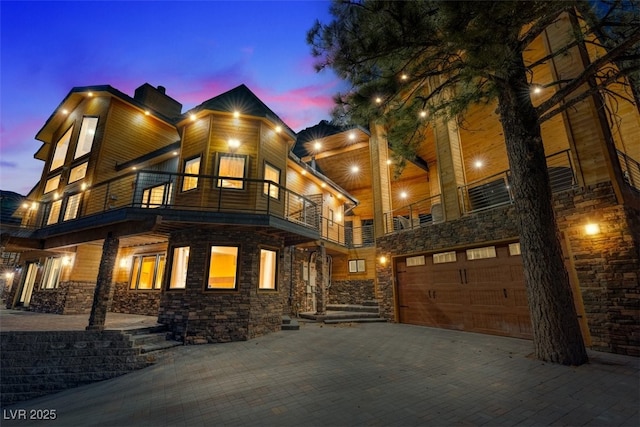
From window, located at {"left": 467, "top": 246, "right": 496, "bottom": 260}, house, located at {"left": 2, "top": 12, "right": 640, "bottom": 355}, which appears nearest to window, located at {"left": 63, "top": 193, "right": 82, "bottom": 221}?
house, located at {"left": 2, "top": 12, "right": 640, "bottom": 355}

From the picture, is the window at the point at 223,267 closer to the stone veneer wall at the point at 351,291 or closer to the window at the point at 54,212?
the stone veneer wall at the point at 351,291

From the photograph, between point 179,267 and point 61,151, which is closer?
point 179,267

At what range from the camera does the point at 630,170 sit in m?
7.25

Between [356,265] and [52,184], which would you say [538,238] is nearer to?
[356,265]

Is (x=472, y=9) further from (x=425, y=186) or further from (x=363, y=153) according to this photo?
(x=425, y=186)

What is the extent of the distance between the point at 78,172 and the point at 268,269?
39.6 feet

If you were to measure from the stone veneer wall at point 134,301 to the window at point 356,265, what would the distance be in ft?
33.6

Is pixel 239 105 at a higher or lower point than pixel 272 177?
higher

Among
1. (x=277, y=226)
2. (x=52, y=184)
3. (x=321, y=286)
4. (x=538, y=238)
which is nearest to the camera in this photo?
(x=538, y=238)

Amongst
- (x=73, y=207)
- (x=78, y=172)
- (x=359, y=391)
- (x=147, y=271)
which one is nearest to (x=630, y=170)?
(x=359, y=391)

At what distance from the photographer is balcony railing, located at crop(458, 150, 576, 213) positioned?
775 cm

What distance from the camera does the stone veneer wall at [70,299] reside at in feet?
36.8

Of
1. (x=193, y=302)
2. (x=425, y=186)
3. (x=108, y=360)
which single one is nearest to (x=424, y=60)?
(x=193, y=302)

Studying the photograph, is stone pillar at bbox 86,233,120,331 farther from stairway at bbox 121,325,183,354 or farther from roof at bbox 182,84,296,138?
roof at bbox 182,84,296,138
